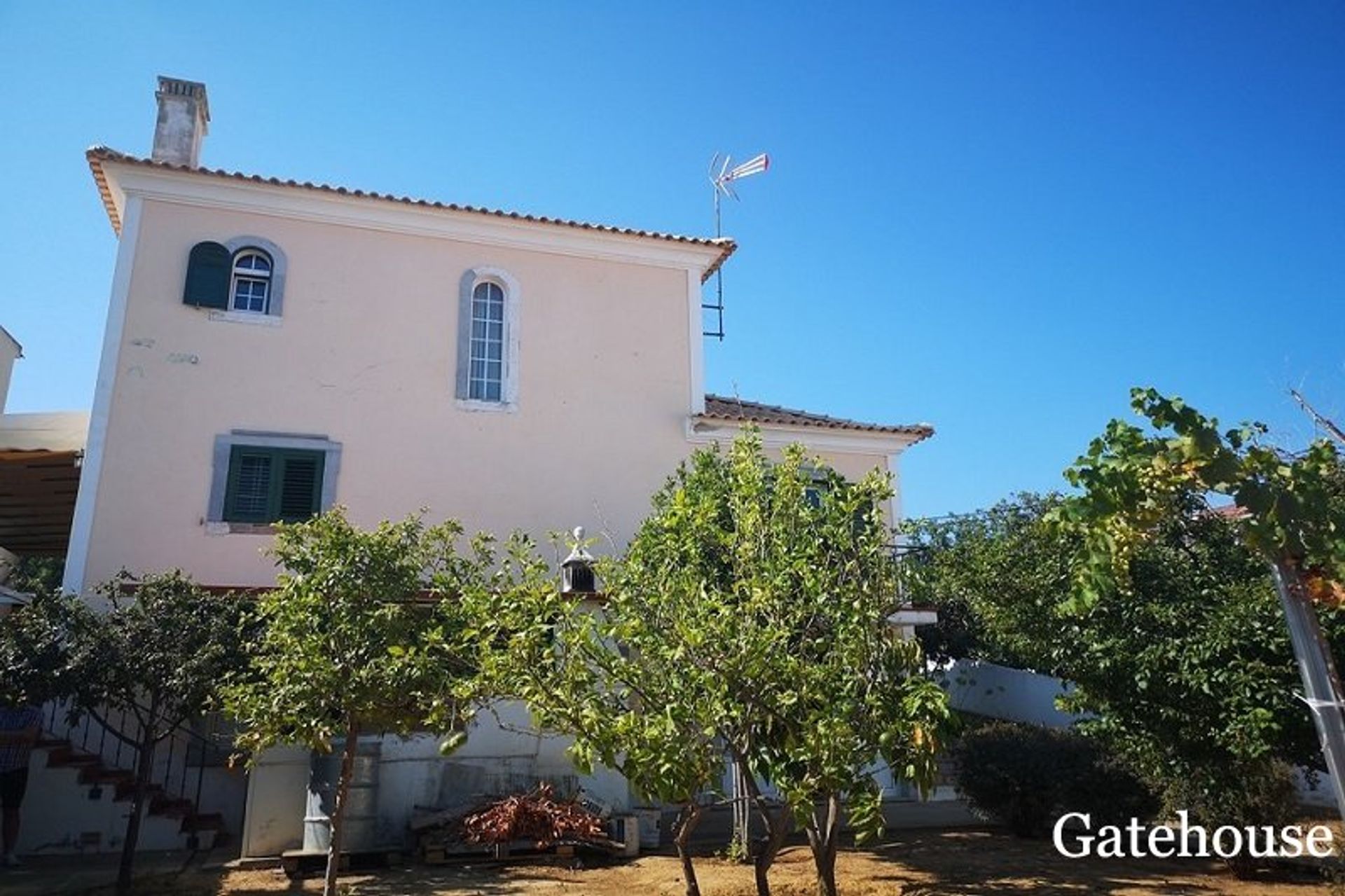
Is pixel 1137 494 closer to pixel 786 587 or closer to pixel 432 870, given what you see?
pixel 786 587

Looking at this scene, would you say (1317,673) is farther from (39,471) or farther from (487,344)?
(39,471)

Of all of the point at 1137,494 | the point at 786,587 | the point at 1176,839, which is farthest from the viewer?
the point at 1176,839

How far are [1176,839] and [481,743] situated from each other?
26.4 ft

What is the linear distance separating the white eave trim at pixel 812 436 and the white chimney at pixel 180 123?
997 cm

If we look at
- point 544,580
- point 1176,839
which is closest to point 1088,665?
point 1176,839

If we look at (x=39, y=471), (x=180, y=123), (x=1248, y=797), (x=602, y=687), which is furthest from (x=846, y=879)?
(x=180, y=123)

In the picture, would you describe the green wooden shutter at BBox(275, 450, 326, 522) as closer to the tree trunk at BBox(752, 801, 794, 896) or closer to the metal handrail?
the metal handrail

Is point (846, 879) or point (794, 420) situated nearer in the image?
point (846, 879)

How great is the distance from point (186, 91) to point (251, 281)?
4525mm

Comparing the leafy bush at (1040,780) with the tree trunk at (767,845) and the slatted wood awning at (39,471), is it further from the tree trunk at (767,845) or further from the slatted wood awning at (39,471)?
the slatted wood awning at (39,471)

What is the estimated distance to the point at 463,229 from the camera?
16.3 meters

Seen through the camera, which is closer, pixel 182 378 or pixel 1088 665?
pixel 1088 665

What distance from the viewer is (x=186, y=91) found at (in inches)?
658

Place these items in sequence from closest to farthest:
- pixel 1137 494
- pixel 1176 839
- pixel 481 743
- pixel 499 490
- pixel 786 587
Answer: pixel 1137 494 → pixel 786 587 → pixel 1176 839 → pixel 481 743 → pixel 499 490
